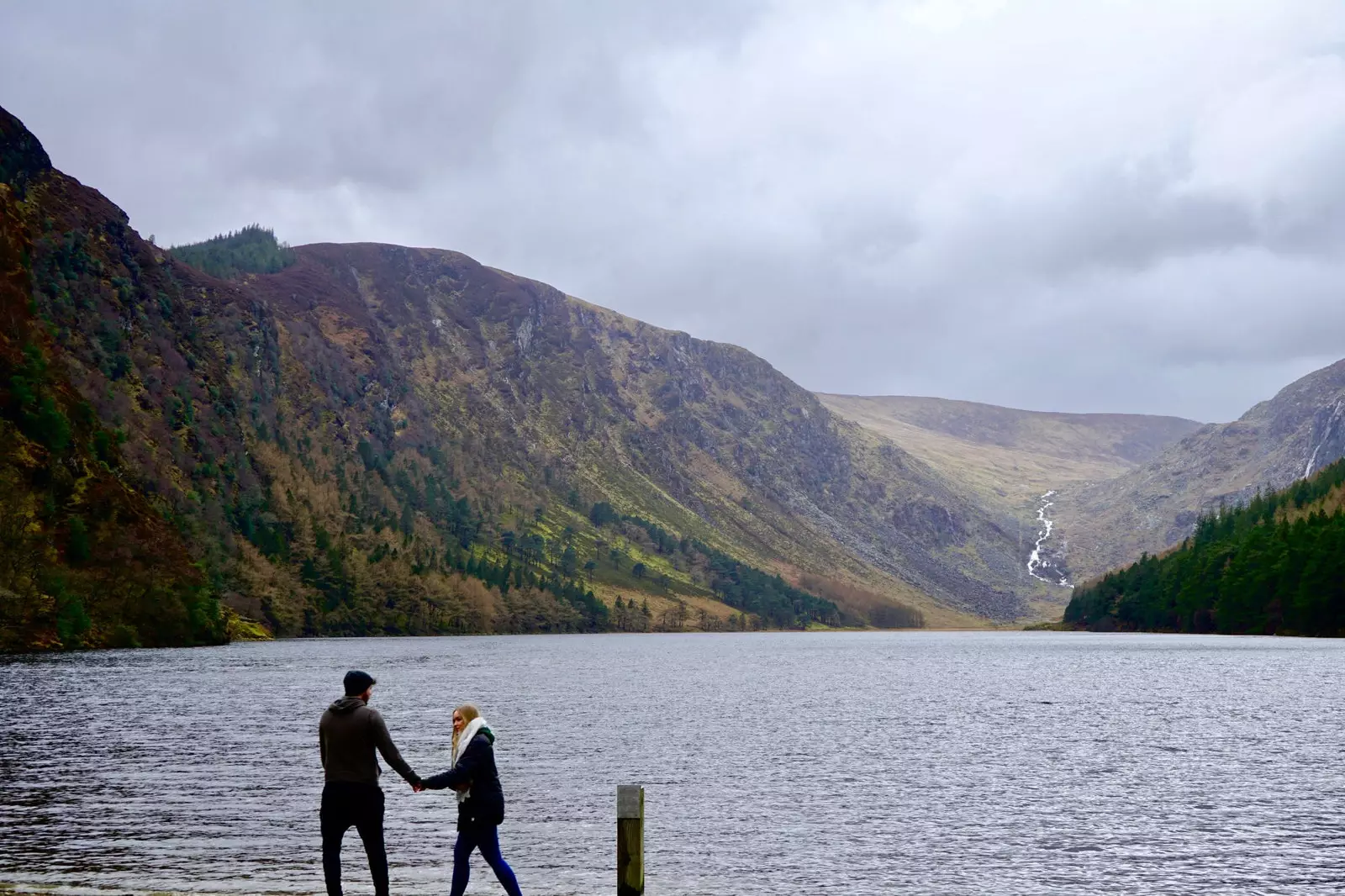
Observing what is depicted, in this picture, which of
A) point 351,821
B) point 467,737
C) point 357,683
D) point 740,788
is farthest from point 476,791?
point 740,788

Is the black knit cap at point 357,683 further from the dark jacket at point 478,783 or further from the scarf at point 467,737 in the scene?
the dark jacket at point 478,783

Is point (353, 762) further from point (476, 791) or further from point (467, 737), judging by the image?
point (476, 791)

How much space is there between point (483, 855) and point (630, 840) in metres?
3.15

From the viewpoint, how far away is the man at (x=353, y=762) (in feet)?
82.9

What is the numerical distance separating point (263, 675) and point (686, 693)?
44497mm

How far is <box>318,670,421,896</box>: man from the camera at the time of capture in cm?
2528

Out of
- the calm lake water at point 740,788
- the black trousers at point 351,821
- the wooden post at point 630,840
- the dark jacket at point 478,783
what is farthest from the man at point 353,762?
the calm lake water at point 740,788

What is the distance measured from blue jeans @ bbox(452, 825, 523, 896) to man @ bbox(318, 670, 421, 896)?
181 cm

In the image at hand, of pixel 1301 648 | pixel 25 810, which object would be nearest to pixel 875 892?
pixel 25 810

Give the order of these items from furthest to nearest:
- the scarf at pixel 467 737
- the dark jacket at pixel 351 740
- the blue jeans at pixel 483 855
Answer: the blue jeans at pixel 483 855
the scarf at pixel 467 737
the dark jacket at pixel 351 740

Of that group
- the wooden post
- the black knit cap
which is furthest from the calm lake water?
the black knit cap

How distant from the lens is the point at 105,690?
95.2 metres

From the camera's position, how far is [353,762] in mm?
25422

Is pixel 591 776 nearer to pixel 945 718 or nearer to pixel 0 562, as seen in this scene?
pixel 945 718
